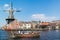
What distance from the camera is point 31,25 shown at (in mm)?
111375

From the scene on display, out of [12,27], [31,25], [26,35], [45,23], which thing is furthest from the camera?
[45,23]

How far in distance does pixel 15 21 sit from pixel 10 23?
8.80ft

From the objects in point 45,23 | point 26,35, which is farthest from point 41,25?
point 26,35

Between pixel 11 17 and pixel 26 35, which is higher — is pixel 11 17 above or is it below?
above

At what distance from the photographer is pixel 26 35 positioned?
170 feet

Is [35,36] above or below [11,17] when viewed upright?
below

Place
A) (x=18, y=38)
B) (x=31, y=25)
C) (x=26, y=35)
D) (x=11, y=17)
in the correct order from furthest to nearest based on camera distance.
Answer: (x=31, y=25)
(x=11, y=17)
(x=26, y=35)
(x=18, y=38)

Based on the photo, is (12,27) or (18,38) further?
(12,27)

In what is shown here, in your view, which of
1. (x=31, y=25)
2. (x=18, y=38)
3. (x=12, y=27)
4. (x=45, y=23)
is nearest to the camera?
(x=18, y=38)

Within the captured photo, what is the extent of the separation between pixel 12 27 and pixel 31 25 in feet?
40.4

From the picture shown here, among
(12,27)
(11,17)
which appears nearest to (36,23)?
(12,27)

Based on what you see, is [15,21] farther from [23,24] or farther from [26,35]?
[26,35]

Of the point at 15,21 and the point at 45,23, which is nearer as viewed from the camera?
the point at 15,21

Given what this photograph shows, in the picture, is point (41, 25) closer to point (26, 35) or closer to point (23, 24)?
point (23, 24)
